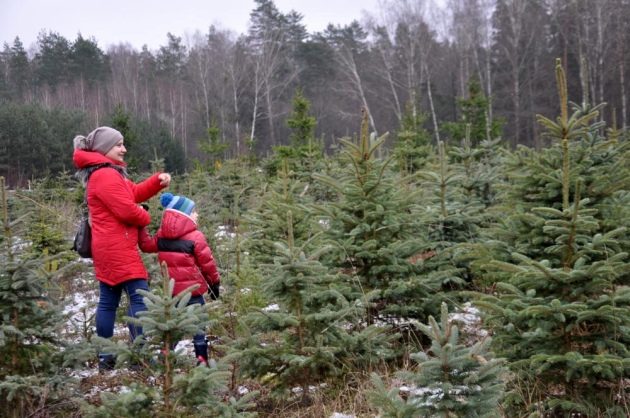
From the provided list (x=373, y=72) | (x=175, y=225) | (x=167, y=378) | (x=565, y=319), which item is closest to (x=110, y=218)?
(x=175, y=225)

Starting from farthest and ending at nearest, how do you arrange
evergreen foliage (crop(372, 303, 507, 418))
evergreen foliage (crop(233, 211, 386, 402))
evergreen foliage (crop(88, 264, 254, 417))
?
evergreen foliage (crop(233, 211, 386, 402)) < evergreen foliage (crop(88, 264, 254, 417)) < evergreen foliage (crop(372, 303, 507, 418))

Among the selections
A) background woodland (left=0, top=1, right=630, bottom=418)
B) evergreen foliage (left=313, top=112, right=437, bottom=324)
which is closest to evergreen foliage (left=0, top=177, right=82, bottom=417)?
background woodland (left=0, top=1, right=630, bottom=418)

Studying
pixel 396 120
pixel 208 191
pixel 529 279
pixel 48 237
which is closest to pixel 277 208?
pixel 529 279

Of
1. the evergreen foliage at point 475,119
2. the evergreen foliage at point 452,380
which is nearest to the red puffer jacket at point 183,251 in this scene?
the evergreen foliage at point 452,380

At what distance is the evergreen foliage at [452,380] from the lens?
201 cm

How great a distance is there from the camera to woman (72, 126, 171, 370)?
383 cm

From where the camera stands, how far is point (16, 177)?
13062 mm

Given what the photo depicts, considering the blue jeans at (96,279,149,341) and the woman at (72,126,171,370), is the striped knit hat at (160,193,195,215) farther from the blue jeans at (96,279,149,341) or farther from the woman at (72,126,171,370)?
the blue jeans at (96,279,149,341)

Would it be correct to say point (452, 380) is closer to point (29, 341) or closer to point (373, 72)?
point (29, 341)

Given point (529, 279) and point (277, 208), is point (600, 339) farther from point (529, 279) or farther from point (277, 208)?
point (277, 208)

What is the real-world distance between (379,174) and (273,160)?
9983 millimetres

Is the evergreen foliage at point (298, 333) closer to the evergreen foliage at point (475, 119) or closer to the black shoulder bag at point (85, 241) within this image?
the black shoulder bag at point (85, 241)

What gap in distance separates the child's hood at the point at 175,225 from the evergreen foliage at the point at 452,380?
2293 millimetres

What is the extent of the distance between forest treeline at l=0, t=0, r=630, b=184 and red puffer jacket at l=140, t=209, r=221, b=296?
17.4 metres
